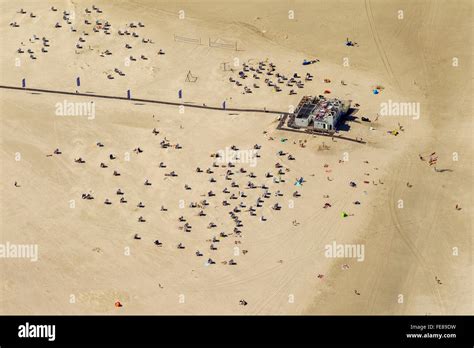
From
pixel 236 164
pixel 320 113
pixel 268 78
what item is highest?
pixel 268 78

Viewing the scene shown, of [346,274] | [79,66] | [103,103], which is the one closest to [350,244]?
[346,274]

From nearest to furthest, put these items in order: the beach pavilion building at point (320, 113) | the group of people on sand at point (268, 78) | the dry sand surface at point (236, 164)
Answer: the dry sand surface at point (236, 164) < the beach pavilion building at point (320, 113) < the group of people on sand at point (268, 78)

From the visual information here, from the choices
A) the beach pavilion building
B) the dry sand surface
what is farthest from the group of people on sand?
the beach pavilion building

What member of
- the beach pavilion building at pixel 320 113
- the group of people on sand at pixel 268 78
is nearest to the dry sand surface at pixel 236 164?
the group of people on sand at pixel 268 78

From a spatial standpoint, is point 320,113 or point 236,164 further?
point 320,113

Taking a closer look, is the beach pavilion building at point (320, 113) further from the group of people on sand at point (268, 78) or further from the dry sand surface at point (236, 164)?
the group of people on sand at point (268, 78)

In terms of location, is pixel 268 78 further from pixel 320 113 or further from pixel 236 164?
pixel 236 164

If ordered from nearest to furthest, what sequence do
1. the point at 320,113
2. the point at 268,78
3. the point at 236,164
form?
→ 1. the point at 236,164
2. the point at 320,113
3. the point at 268,78

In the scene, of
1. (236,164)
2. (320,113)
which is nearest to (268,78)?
(320,113)

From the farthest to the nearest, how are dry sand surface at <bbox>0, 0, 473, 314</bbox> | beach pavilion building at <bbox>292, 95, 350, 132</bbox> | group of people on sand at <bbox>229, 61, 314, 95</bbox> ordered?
group of people on sand at <bbox>229, 61, 314, 95</bbox>, beach pavilion building at <bbox>292, 95, 350, 132</bbox>, dry sand surface at <bbox>0, 0, 473, 314</bbox>

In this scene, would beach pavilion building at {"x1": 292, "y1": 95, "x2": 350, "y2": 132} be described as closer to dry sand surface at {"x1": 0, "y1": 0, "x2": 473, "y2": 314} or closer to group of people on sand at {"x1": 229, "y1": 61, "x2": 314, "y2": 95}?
dry sand surface at {"x1": 0, "y1": 0, "x2": 473, "y2": 314}
